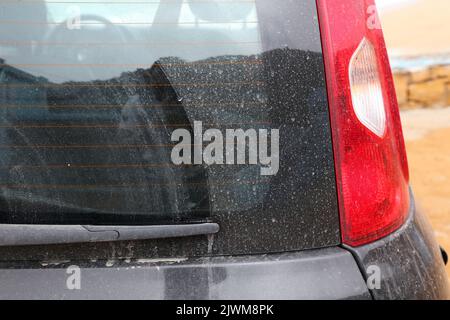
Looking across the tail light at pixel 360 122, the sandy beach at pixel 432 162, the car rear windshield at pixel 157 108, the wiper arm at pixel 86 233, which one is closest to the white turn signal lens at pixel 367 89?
the tail light at pixel 360 122

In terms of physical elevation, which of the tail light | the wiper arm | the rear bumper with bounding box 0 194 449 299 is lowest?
the rear bumper with bounding box 0 194 449 299

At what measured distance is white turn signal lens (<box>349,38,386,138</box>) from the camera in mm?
1361

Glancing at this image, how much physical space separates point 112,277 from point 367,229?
2.23ft

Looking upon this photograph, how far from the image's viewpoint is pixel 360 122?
1.36m

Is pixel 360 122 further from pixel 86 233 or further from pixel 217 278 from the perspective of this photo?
pixel 86 233

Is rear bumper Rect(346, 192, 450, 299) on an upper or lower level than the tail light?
lower

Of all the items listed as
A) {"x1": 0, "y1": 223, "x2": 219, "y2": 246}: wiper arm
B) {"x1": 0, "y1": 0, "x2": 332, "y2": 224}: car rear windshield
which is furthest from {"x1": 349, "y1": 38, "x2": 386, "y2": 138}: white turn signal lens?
{"x1": 0, "y1": 223, "x2": 219, "y2": 246}: wiper arm

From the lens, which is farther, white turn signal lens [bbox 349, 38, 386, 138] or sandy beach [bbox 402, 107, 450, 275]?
sandy beach [bbox 402, 107, 450, 275]

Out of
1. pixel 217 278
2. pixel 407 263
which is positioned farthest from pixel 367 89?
pixel 217 278

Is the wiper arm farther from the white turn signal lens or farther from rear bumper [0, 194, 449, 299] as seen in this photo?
the white turn signal lens

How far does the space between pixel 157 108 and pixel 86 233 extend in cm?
36

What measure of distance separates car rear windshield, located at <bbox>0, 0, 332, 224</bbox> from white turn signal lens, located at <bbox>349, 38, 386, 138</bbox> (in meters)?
0.11

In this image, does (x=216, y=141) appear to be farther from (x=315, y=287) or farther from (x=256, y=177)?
(x=315, y=287)

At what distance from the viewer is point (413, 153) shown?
6.00 meters
